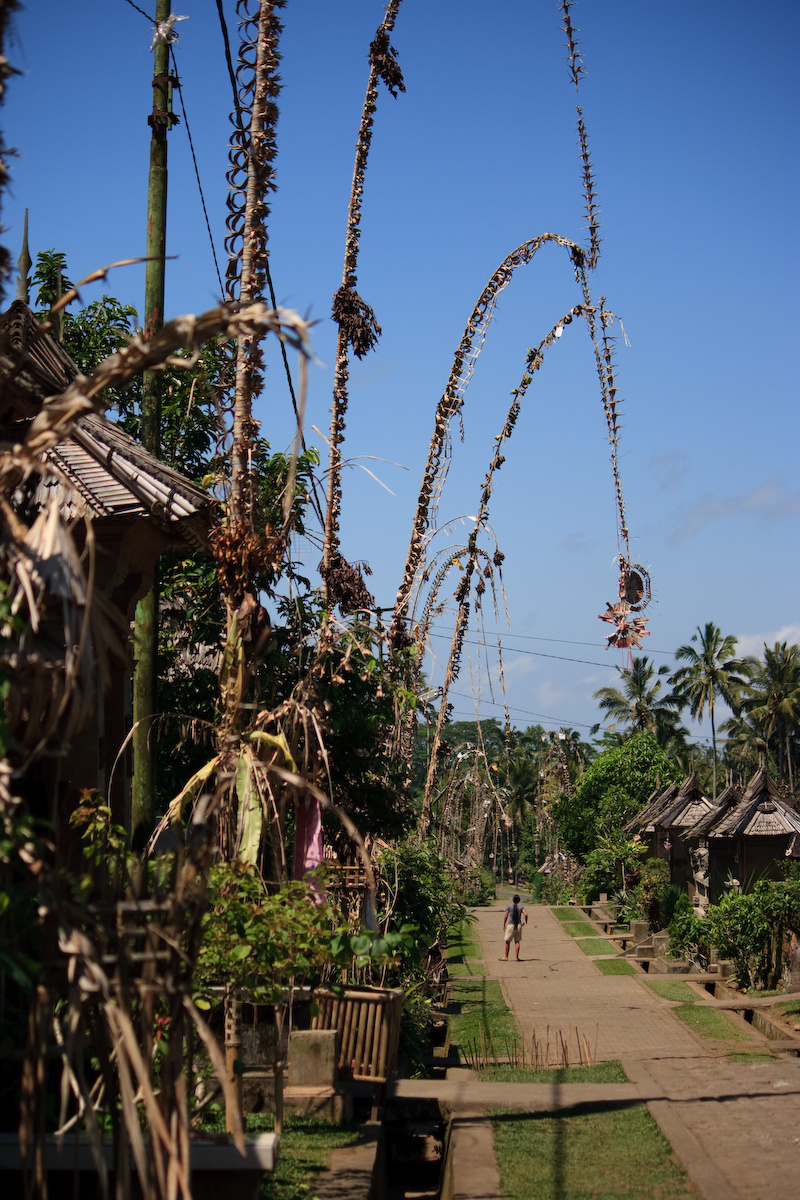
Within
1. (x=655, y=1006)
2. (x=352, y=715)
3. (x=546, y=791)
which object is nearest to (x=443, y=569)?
(x=352, y=715)

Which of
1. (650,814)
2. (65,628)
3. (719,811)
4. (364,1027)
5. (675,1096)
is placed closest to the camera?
(65,628)

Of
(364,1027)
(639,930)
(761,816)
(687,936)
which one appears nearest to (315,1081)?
(364,1027)

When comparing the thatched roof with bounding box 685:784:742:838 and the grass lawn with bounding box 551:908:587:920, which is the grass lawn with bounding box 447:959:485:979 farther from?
the grass lawn with bounding box 551:908:587:920

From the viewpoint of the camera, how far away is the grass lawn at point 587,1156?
8.14 metres

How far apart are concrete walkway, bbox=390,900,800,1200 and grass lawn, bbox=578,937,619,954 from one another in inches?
299

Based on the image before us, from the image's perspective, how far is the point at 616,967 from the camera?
2273cm

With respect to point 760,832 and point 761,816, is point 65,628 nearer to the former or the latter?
point 760,832

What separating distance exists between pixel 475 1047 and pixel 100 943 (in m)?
11.6

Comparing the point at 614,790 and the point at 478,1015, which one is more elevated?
the point at 614,790

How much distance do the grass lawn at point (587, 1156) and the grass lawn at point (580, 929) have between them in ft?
66.3

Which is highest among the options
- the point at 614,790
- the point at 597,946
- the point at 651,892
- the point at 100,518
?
the point at 100,518

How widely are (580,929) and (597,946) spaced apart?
4.48 meters

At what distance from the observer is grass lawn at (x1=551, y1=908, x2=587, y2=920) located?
35.5 m

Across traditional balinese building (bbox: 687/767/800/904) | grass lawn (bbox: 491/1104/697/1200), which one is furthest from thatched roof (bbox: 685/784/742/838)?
grass lawn (bbox: 491/1104/697/1200)
